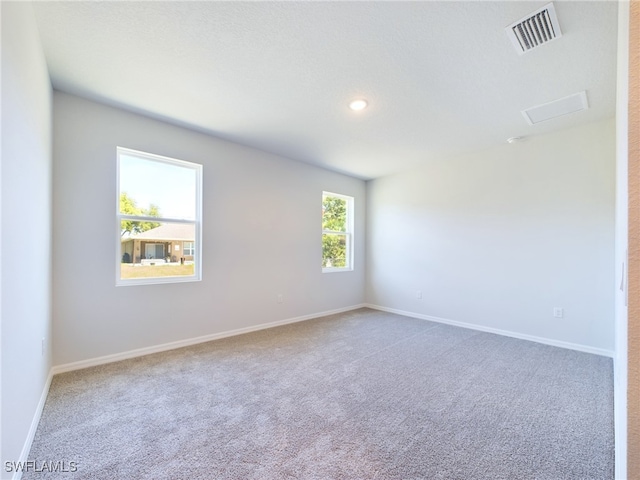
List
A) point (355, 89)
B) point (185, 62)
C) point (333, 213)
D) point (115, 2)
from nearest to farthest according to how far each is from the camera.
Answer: point (115, 2) < point (185, 62) < point (355, 89) < point (333, 213)

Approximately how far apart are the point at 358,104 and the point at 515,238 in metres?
2.78

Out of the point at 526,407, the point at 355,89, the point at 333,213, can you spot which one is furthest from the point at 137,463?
the point at 333,213

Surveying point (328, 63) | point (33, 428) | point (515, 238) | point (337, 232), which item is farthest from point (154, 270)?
point (515, 238)

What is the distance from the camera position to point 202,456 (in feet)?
5.40

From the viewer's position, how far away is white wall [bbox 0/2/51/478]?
53.0 inches

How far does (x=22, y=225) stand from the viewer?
5.35ft

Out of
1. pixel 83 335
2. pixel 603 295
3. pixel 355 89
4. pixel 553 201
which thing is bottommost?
pixel 83 335

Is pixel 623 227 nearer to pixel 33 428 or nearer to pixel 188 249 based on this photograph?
pixel 33 428

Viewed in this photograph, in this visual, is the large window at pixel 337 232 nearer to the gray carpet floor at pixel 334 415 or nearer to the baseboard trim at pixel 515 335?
the baseboard trim at pixel 515 335

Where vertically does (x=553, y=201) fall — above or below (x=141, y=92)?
below

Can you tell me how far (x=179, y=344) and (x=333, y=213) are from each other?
10.5 ft

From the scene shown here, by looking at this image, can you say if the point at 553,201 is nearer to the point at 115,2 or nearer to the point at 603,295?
the point at 603,295

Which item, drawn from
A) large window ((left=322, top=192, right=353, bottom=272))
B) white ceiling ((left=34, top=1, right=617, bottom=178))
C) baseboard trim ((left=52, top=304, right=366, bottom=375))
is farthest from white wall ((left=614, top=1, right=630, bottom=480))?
large window ((left=322, top=192, right=353, bottom=272))

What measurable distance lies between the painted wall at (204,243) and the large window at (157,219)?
10 cm
